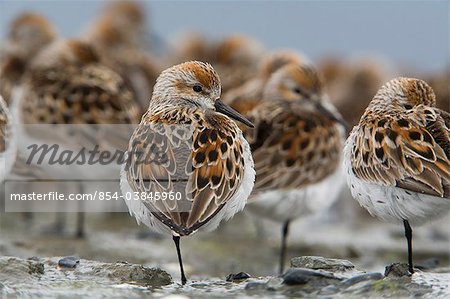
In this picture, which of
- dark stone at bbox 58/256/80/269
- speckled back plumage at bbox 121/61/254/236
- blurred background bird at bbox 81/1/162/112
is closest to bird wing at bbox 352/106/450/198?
speckled back plumage at bbox 121/61/254/236

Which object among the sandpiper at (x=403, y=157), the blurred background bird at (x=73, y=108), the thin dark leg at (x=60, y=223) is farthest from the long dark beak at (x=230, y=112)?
the thin dark leg at (x=60, y=223)

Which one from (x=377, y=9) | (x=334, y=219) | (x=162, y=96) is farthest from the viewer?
(x=377, y=9)

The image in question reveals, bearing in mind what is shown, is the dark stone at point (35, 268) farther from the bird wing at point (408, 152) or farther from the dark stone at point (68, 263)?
the bird wing at point (408, 152)

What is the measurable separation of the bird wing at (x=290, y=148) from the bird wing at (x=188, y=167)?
5.87 ft

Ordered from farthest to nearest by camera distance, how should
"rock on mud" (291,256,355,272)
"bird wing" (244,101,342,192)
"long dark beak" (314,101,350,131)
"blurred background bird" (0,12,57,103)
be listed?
"blurred background bird" (0,12,57,103), "long dark beak" (314,101,350,131), "bird wing" (244,101,342,192), "rock on mud" (291,256,355,272)

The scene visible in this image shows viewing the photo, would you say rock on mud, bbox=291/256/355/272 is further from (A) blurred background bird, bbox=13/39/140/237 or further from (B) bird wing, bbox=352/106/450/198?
(A) blurred background bird, bbox=13/39/140/237

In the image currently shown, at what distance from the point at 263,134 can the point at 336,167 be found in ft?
2.23

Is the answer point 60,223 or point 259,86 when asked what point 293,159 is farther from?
point 60,223

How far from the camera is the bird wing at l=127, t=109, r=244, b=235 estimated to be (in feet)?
16.1

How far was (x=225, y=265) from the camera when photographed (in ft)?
25.4

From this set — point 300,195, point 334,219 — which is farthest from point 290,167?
point 334,219

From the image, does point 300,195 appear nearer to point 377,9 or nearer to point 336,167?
point 336,167

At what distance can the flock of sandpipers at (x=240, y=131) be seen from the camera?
5020mm

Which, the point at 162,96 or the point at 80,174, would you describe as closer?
the point at 162,96
